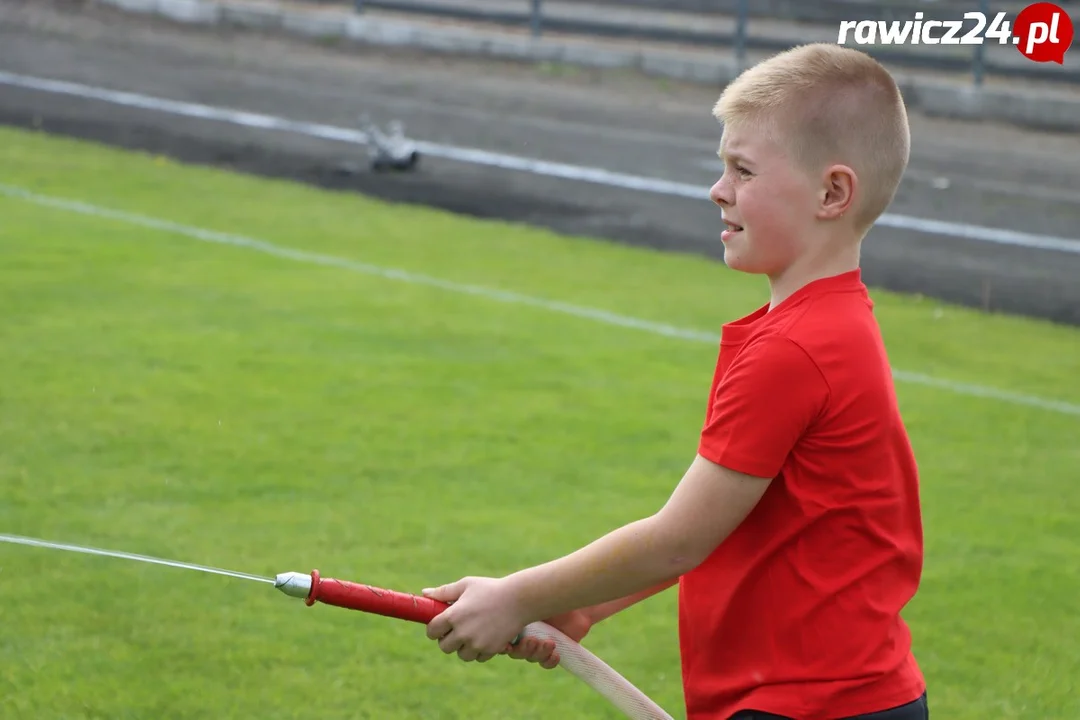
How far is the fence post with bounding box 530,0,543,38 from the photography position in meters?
22.2

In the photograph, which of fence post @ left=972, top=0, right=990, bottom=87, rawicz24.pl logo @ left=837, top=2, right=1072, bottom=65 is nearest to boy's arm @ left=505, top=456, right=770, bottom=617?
rawicz24.pl logo @ left=837, top=2, right=1072, bottom=65

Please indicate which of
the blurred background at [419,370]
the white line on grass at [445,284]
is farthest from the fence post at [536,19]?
the white line on grass at [445,284]

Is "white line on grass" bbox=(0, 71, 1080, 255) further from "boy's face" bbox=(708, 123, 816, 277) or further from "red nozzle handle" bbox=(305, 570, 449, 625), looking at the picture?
"red nozzle handle" bbox=(305, 570, 449, 625)

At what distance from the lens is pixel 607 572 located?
2395 mm

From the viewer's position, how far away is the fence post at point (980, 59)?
18.4 meters

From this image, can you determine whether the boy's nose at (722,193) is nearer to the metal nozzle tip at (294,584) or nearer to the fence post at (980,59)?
the metal nozzle tip at (294,584)

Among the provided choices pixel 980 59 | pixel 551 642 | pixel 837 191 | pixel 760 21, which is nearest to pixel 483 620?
pixel 551 642

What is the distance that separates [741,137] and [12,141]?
1260 cm

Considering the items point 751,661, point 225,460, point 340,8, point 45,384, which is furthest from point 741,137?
point 340,8

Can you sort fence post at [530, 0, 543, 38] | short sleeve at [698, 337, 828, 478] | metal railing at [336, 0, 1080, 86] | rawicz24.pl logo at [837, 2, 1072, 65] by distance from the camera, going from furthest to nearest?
fence post at [530, 0, 543, 38]
metal railing at [336, 0, 1080, 86]
rawicz24.pl logo at [837, 2, 1072, 65]
short sleeve at [698, 337, 828, 478]

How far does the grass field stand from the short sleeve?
2208 mm

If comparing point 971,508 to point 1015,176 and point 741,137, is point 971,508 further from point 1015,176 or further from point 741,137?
point 1015,176

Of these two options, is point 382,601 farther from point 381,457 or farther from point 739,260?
point 381,457

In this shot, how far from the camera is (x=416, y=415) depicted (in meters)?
6.96
